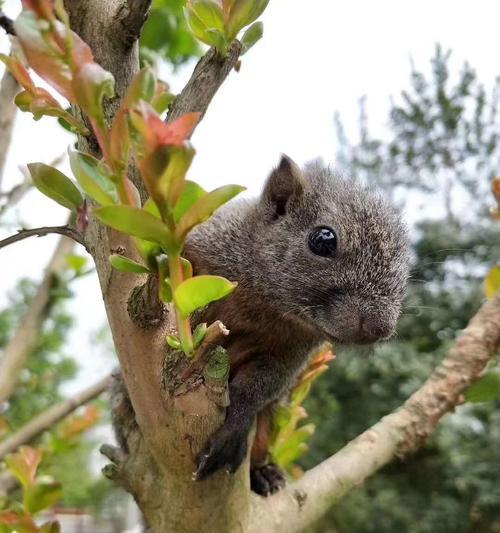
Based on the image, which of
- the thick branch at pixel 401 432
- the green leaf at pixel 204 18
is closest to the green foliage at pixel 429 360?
the thick branch at pixel 401 432

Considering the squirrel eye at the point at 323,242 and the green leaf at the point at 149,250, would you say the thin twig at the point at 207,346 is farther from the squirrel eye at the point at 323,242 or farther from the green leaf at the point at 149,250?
the squirrel eye at the point at 323,242

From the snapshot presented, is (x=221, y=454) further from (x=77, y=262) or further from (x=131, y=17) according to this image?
(x=77, y=262)

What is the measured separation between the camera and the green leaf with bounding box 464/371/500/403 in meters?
0.75

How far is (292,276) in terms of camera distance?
66cm

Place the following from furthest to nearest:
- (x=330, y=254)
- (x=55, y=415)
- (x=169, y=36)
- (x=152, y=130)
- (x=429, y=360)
Answer: (x=429, y=360)
(x=55, y=415)
(x=169, y=36)
(x=330, y=254)
(x=152, y=130)

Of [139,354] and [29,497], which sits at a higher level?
[139,354]

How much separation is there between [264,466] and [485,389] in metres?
0.30

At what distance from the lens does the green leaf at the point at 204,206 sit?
30 centimetres

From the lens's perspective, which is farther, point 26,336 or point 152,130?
point 26,336

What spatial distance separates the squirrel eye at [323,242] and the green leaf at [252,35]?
28cm

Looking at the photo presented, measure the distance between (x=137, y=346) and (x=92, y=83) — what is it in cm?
19

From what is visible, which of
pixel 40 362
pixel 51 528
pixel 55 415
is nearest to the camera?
pixel 51 528

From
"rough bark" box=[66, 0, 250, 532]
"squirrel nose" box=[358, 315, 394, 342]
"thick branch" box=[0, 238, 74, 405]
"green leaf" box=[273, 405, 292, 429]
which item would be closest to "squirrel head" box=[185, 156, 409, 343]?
"squirrel nose" box=[358, 315, 394, 342]

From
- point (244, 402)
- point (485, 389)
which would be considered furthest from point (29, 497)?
point (485, 389)
